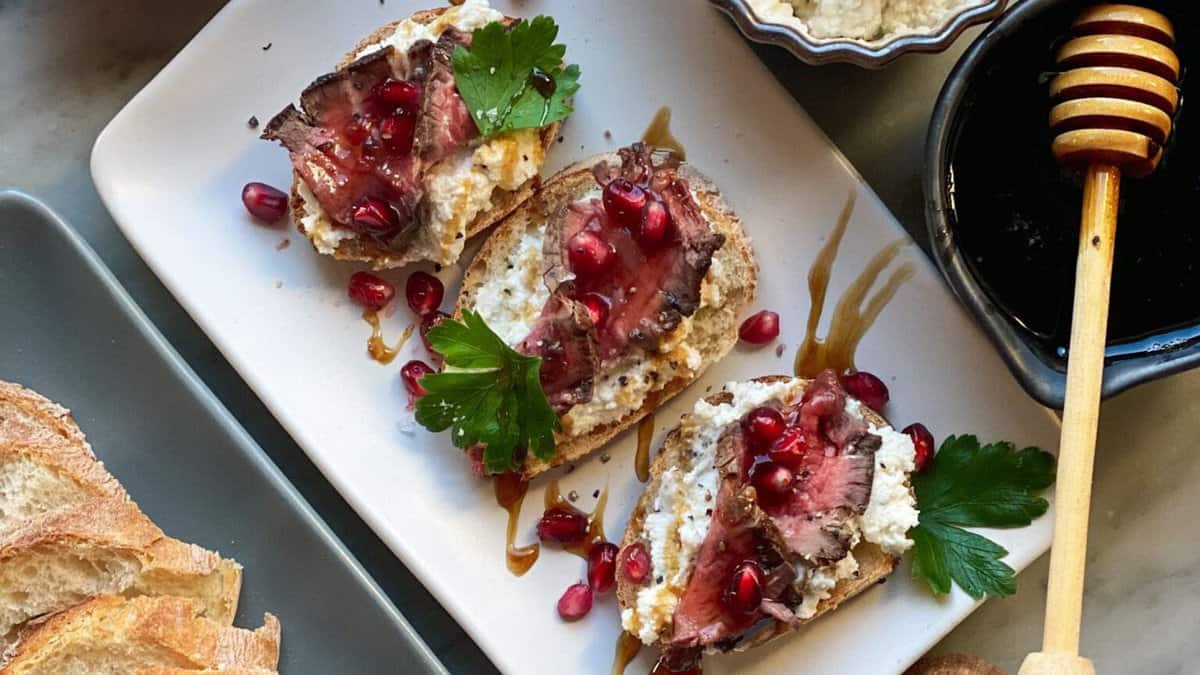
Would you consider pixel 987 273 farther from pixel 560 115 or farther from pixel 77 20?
pixel 77 20

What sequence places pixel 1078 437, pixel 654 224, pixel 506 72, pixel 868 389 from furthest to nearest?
pixel 868 389 < pixel 506 72 < pixel 654 224 < pixel 1078 437

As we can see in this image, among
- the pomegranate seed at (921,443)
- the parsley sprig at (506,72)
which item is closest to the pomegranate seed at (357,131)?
the parsley sprig at (506,72)

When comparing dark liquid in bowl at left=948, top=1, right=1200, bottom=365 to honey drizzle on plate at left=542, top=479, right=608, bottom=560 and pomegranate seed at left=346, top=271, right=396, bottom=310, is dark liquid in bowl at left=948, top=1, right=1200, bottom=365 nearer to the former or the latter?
honey drizzle on plate at left=542, top=479, right=608, bottom=560

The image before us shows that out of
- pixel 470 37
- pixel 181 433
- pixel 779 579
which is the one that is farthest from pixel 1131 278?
pixel 181 433

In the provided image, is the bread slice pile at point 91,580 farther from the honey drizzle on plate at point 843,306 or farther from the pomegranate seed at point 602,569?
the honey drizzle on plate at point 843,306

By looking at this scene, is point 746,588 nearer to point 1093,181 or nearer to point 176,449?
point 1093,181

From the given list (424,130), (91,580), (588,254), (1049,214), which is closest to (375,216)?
(424,130)
